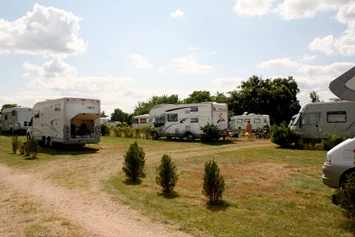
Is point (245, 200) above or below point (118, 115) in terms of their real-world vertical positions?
below

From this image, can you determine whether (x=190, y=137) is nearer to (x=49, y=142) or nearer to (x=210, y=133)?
(x=210, y=133)

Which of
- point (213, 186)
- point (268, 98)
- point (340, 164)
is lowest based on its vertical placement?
point (213, 186)

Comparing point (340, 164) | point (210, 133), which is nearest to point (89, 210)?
point (340, 164)

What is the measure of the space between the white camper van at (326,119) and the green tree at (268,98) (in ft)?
92.9

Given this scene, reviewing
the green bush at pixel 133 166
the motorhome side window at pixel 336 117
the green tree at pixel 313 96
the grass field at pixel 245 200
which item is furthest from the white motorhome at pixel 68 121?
the green tree at pixel 313 96

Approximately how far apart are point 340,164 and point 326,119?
1229 centimetres

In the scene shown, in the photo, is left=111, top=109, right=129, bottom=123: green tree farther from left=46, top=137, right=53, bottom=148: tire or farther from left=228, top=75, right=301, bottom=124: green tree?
left=46, top=137, right=53, bottom=148: tire

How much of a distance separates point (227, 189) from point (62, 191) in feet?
13.6

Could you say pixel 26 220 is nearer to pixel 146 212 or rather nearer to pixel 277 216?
pixel 146 212

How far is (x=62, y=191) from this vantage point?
7.29m

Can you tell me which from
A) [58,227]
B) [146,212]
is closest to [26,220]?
[58,227]

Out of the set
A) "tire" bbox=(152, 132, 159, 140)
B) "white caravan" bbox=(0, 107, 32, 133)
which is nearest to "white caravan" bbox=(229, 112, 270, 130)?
"tire" bbox=(152, 132, 159, 140)

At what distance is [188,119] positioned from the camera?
22422 millimetres

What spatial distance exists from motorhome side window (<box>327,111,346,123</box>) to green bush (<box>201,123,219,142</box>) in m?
7.25
